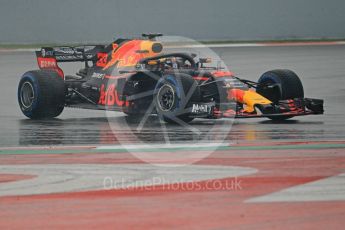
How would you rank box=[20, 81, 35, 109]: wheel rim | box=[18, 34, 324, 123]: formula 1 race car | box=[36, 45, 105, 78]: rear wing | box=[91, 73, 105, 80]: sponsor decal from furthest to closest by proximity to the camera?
box=[36, 45, 105, 78]: rear wing
box=[91, 73, 105, 80]: sponsor decal
box=[20, 81, 35, 109]: wheel rim
box=[18, 34, 324, 123]: formula 1 race car

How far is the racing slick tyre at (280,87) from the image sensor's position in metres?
14.4

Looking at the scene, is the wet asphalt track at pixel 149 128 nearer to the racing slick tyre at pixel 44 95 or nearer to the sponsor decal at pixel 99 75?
the racing slick tyre at pixel 44 95

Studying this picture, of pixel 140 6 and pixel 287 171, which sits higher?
pixel 140 6

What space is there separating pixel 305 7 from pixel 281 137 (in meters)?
26.4

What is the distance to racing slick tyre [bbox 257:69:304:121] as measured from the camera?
14445mm

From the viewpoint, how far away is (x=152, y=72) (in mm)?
14453

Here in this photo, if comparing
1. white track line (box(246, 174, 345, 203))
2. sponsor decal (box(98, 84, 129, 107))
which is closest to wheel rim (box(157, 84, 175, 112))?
sponsor decal (box(98, 84, 129, 107))

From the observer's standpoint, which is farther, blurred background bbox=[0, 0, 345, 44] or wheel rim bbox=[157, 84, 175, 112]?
blurred background bbox=[0, 0, 345, 44]

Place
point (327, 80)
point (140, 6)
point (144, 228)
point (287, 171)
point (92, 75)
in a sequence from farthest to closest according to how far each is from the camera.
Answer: point (140, 6) < point (327, 80) < point (92, 75) < point (287, 171) < point (144, 228)

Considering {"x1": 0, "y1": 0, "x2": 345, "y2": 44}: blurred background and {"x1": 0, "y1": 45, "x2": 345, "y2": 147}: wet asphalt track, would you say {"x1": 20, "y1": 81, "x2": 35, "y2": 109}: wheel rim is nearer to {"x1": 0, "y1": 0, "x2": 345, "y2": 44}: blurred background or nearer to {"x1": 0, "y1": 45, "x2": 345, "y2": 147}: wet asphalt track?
{"x1": 0, "y1": 45, "x2": 345, "y2": 147}: wet asphalt track

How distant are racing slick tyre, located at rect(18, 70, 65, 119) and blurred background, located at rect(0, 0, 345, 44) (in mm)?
20416

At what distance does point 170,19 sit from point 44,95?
2233 cm

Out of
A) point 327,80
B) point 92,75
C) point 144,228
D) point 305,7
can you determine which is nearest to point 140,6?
point 305,7

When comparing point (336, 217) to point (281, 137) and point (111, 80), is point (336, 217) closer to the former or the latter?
point (281, 137)
